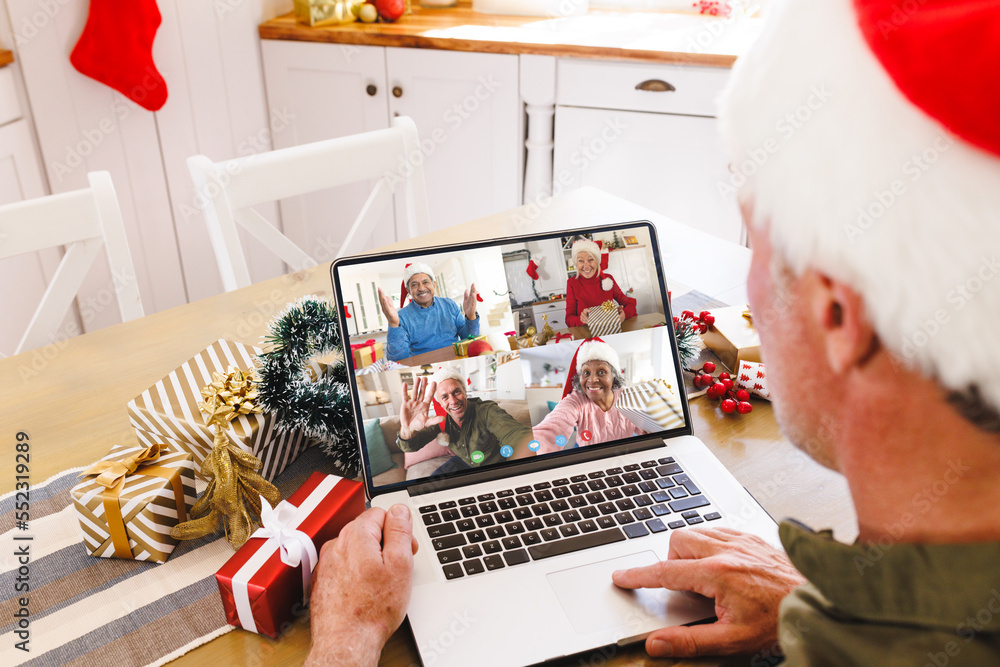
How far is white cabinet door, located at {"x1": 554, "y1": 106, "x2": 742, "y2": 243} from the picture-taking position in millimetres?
2297

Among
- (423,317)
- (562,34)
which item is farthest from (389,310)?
(562,34)

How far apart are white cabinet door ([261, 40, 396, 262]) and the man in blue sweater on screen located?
184 centimetres

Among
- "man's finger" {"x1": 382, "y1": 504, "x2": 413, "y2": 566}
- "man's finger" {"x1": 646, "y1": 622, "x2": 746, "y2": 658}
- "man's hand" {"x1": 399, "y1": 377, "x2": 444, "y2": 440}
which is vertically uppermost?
"man's hand" {"x1": 399, "y1": 377, "x2": 444, "y2": 440}

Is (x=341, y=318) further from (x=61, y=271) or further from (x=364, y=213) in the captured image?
(x=364, y=213)

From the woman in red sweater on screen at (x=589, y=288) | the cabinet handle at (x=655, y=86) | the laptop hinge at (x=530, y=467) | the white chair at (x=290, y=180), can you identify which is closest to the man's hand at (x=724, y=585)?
the laptop hinge at (x=530, y=467)

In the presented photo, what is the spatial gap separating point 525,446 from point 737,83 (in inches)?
18.9

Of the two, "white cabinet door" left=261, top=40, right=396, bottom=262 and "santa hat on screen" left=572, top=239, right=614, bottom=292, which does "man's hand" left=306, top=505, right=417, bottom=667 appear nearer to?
"santa hat on screen" left=572, top=239, right=614, bottom=292

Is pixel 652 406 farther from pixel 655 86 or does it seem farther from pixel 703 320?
pixel 655 86

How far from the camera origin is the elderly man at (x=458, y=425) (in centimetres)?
77

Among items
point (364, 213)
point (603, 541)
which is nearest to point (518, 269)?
point (603, 541)

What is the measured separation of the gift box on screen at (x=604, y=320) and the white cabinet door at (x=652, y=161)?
1.58 metres

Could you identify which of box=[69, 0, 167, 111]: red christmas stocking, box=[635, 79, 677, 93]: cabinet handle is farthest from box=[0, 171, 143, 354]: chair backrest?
box=[635, 79, 677, 93]: cabinet handle

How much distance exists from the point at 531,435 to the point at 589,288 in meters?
0.18

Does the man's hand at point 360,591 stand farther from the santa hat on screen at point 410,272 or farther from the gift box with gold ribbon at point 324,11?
the gift box with gold ribbon at point 324,11
